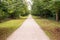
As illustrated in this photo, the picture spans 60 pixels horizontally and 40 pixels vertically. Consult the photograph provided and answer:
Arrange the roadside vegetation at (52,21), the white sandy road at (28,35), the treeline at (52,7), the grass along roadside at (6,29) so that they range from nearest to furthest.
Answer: the white sandy road at (28,35)
the grass along roadside at (6,29)
the roadside vegetation at (52,21)
the treeline at (52,7)

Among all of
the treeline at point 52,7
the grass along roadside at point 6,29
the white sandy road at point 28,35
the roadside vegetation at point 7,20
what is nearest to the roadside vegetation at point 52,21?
the treeline at point 52,7

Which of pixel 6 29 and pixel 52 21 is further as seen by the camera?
pixel 52 21

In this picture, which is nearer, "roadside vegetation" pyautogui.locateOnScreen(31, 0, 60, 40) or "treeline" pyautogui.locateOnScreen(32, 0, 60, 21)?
"roadside vegetation" pyautogui.locateOnScreen(31, 0, 60, 40)

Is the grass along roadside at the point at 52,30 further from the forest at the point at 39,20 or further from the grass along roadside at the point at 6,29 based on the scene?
the grass along roadside at the point at 6,29

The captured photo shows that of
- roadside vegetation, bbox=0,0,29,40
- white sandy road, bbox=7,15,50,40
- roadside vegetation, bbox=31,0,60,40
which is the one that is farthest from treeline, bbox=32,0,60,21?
roadside vegetation, bbox=0,0,29,40

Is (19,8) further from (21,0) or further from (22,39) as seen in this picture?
(22,39)

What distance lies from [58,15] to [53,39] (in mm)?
24824

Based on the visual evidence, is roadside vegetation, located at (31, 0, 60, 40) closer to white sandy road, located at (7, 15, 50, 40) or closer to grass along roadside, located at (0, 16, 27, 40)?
white sandy road, located at (7, 15, 50, 40)

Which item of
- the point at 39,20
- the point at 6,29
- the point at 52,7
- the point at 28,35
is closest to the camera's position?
the point at 28,35

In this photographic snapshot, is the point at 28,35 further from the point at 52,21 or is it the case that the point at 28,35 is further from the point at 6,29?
the point at 52,21

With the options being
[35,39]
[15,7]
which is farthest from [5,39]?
[15,7]

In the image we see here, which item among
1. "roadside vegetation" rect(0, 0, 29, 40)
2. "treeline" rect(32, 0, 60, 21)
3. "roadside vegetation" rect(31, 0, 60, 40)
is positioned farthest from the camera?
"treeline" rect(32, 0, 60, 21)

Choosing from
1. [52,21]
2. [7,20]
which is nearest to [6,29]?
[52,21]

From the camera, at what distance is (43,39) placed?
11156 mm
